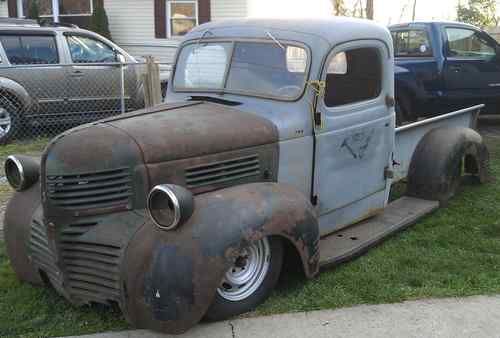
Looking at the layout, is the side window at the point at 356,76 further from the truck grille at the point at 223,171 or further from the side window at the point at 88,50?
the side window at the point at 88,50

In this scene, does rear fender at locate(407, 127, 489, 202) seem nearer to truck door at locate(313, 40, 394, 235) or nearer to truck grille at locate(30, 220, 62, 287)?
truck door at locate(313, 40, 394, 235)

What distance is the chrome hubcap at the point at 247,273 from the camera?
3.75 meters

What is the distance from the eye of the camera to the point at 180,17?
17.8 metres

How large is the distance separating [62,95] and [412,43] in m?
5.71

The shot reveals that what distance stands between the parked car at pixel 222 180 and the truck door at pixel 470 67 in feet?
16.2

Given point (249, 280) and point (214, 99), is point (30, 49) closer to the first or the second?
point (214, 99)

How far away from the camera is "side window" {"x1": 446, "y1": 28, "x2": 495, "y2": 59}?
979cm

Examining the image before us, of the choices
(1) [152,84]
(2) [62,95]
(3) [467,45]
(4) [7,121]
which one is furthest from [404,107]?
(4) [7,121]

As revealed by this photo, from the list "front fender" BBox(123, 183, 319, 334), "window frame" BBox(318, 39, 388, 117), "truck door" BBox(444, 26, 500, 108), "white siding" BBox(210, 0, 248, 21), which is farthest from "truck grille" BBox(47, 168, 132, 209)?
"white siding" BBox(210, 0, 248, 21)

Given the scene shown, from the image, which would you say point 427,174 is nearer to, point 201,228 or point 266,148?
point 266,148

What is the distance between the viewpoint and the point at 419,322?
378cm

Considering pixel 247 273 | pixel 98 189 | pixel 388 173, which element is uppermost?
pixel 98 189

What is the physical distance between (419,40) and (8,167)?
24.3 feet

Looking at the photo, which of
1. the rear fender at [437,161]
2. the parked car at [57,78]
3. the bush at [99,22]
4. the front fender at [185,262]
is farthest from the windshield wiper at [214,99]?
the bush at [99,22]
